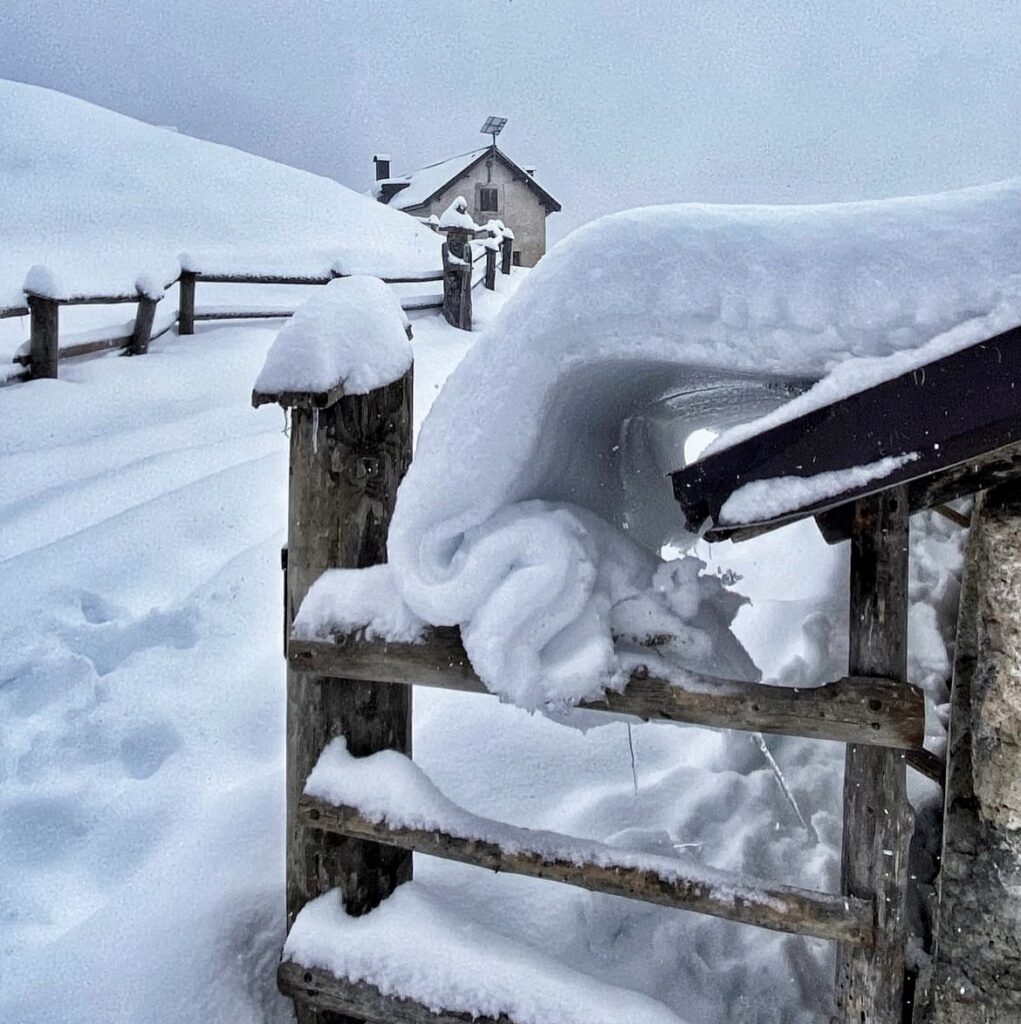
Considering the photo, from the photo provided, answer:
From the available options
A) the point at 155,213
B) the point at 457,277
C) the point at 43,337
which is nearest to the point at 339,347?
the point at 43,337

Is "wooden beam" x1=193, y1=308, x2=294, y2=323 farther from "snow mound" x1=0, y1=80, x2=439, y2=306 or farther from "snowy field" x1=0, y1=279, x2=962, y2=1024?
"snowy field" x1=0, y1=279, x2=962, y2=1024

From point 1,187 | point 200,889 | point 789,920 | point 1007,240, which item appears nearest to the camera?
point 1007,240

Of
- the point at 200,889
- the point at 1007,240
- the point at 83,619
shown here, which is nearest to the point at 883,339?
the point at 1007,240

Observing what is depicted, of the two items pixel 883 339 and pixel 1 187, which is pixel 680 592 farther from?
pixel 1 187

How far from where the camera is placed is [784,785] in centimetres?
355

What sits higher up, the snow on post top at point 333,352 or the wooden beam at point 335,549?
the snow on post top at point 333,352

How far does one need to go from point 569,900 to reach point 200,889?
1.08 m

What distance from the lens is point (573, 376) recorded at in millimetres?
1941

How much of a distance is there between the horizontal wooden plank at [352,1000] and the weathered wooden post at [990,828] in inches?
43.0

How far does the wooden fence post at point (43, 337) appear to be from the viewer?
22.3ft

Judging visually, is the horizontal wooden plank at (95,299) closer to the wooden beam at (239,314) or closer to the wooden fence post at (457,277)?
the wooden beam at (239,314)

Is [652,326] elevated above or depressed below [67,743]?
above

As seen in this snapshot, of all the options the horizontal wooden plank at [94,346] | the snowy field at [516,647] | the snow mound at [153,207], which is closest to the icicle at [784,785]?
the snowy field at [516,647]

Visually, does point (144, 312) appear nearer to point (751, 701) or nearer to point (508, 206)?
point (751, 701)
